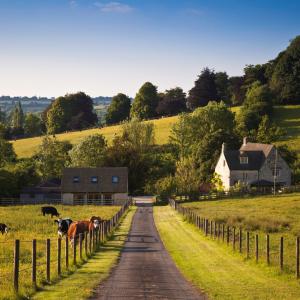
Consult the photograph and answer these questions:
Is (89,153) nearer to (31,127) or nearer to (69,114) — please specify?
(69,114)

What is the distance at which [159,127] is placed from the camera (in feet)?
500

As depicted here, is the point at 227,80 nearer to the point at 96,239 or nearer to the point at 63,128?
the point at 63,128

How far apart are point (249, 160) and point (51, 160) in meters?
40.0

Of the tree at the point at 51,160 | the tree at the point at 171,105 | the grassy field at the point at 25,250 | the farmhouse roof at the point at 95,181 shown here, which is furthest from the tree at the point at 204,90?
the grassy field at the point at 25,250

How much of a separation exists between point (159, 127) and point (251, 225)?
4210 inches

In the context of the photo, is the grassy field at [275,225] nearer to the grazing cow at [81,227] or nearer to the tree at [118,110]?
the grazing cow at [81,227]

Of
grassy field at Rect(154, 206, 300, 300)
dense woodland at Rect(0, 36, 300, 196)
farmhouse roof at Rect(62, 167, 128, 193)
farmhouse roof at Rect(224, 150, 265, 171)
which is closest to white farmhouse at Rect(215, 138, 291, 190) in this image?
farmhouse roof at Rect(224, 150, 265, 171)

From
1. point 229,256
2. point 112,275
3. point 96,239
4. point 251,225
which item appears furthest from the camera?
point 251,225

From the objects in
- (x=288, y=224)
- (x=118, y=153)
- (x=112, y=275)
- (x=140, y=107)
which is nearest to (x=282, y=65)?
(x=140, y=107)

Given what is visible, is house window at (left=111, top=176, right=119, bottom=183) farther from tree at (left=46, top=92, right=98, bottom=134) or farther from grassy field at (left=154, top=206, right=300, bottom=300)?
tree at (left=46, top=92, right=98, bottom=134)

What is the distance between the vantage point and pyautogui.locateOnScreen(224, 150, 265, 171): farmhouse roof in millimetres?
102000

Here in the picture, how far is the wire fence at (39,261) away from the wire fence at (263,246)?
23.5 ft

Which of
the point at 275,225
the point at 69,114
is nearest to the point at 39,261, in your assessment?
the point at 275,225

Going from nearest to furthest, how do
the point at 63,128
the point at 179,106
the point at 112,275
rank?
the point at 112,275, the point at 179,106, the point at 63,128
